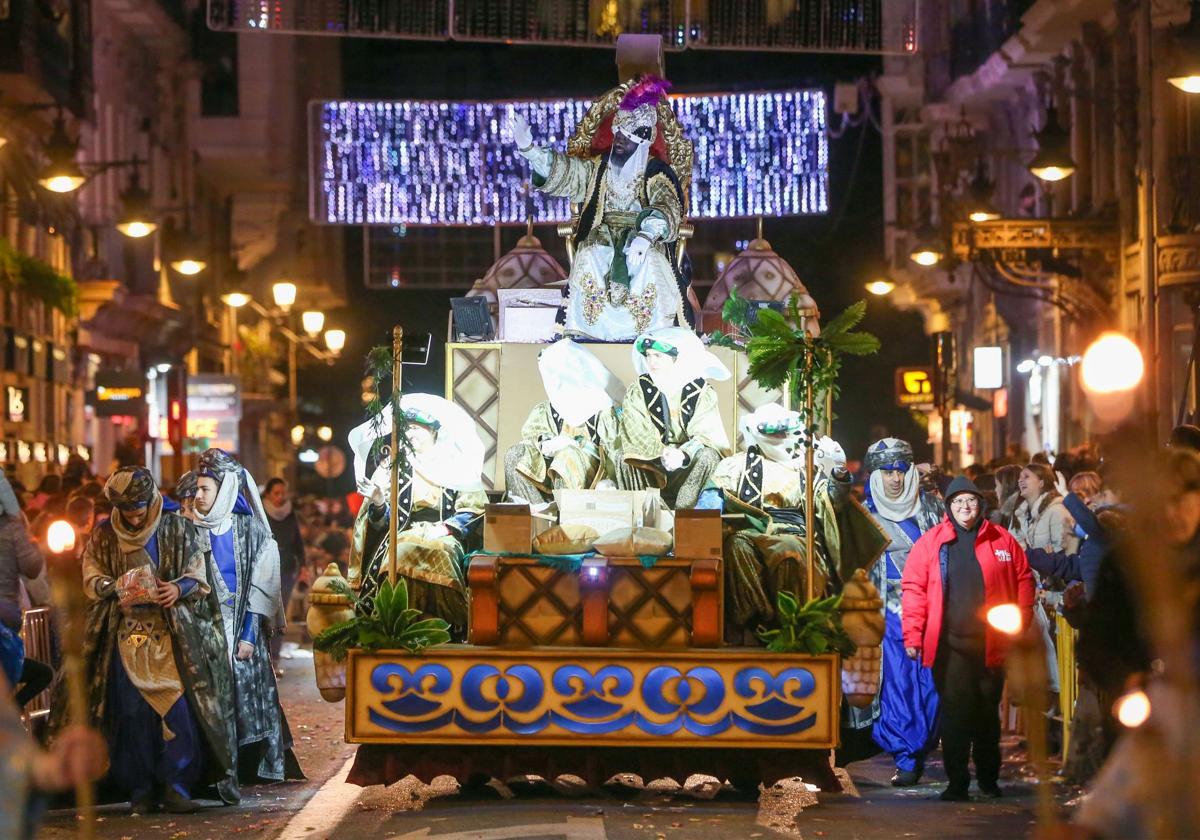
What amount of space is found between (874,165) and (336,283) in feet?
63.6

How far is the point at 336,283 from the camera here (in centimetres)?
6344

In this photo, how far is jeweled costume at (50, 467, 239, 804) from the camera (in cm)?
1216

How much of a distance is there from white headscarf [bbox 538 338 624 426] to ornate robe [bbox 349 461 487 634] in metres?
0.81

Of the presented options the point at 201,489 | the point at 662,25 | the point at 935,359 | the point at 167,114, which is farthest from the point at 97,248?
the point at 201,489

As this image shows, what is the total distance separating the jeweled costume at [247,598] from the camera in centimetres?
1292

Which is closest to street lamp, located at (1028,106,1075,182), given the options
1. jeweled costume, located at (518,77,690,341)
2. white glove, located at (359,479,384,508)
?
jeweled costume, located at (518,77,690,341)

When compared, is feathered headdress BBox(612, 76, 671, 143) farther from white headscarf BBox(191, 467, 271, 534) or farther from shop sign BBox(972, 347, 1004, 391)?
shop sign BBox(972, 347, 1004, 391)

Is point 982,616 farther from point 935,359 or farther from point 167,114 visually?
point 167,114

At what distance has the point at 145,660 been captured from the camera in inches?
480

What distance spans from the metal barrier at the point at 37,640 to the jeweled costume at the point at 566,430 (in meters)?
2.91

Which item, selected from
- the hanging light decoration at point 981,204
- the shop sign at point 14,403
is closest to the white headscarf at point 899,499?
the hanging light decoration at point 981,204

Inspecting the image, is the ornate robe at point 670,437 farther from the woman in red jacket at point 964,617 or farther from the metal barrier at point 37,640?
the metal barrier at point 37,640

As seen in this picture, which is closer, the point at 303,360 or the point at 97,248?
the point at 97,248

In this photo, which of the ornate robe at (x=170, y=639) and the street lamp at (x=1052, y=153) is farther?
the street lamp at (x=1052, y=153)
